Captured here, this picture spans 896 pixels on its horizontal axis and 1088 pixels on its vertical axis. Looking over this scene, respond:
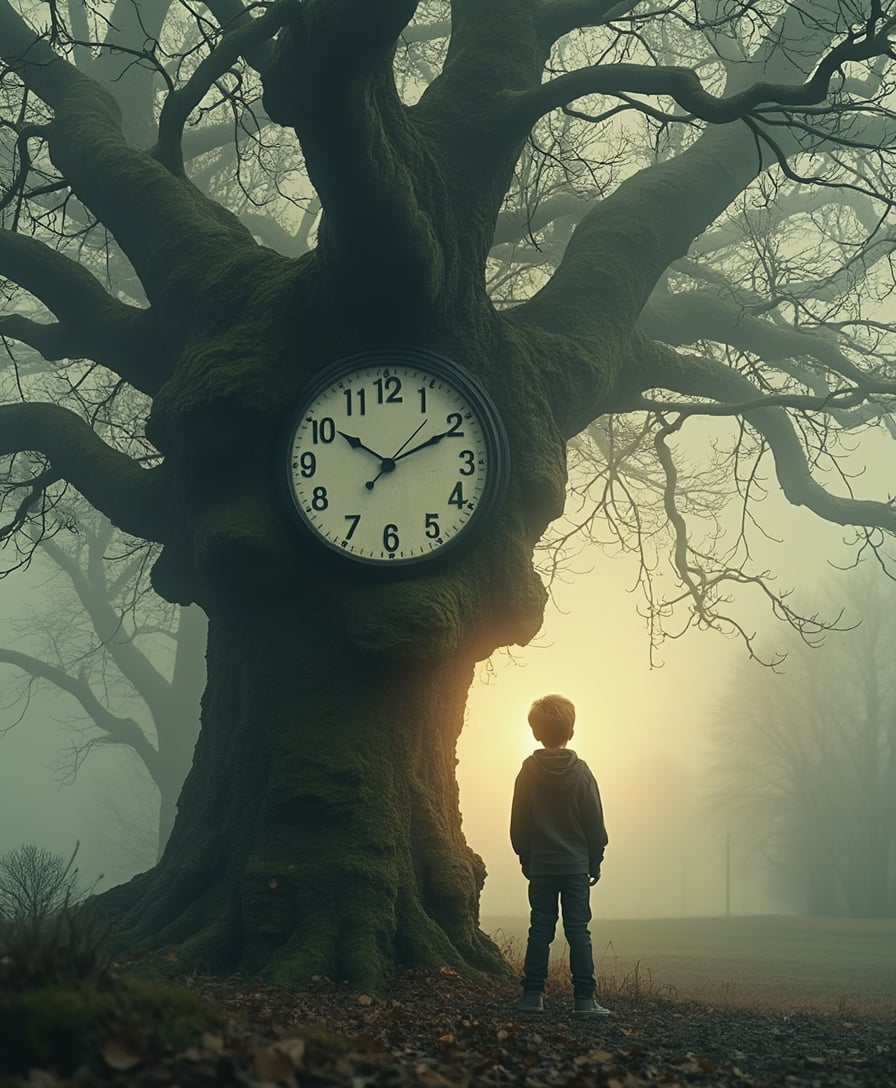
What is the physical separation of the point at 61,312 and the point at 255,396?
2560 millimetres

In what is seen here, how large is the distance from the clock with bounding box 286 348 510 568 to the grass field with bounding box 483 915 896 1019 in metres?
2.98

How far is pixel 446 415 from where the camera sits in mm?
7141

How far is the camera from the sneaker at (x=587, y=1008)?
571cm

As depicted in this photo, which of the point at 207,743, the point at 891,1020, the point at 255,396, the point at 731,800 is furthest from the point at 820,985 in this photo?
the point at 731,800

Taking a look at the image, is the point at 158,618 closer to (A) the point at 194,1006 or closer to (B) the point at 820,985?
(B) the point at 820,985

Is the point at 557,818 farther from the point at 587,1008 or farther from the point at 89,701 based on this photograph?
the point at 89,701

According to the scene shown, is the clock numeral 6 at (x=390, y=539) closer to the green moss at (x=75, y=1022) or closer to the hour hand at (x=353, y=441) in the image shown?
the hour hand at (x=353, y=441)

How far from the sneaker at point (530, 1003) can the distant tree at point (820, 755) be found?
1219 inches

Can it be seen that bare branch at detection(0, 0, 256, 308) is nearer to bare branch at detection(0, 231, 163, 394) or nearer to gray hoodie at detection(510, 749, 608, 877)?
bare branch at detection(0, 231, 163, 394)

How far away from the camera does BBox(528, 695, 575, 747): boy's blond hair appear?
630cm

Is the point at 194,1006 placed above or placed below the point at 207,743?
below

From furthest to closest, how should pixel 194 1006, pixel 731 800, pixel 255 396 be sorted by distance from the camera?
pixel 731 800 < pixel 255 396 < pixel 194 1006

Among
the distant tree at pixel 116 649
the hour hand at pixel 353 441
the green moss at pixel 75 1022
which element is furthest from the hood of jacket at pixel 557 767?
the distant tree at pixel 116 649

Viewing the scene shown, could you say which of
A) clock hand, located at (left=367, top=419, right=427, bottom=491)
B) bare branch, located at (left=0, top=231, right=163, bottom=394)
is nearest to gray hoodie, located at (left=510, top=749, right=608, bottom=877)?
clock hand, located at (left=367, top=419, right=427, bottom=491)
